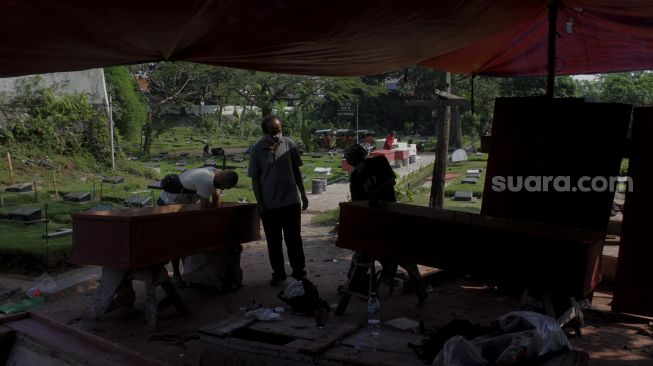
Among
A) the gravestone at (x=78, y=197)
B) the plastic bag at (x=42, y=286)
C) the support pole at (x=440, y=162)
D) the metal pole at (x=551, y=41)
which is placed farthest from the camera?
the gravestone at (x=78, y=197)

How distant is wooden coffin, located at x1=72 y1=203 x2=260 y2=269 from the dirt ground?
0.62 meters

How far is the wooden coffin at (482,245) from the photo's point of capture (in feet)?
12.7

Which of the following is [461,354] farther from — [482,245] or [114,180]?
[114,180]

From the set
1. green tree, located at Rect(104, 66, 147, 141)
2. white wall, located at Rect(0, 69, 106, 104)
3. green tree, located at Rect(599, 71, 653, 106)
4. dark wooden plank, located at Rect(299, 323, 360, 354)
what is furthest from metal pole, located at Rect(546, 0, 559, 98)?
green tree, located at Rect(599, 71, 653, 106)

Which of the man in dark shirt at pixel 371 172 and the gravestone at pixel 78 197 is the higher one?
the man in dark shirt at pixel 371 172

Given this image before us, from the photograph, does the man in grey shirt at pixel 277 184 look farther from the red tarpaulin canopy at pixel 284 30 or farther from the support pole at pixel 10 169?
the support pole at pixel 10 169

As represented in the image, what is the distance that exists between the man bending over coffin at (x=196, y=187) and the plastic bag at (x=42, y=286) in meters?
1.28

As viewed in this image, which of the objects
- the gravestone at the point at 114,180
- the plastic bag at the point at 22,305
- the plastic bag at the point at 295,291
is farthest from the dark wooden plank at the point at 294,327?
the gravestone at the point at 114,180

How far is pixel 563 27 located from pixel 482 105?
85.0 feet

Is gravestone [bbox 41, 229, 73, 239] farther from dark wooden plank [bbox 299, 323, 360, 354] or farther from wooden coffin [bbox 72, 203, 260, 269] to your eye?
dark wooden plank [bbox 299, 323, 360, 354]

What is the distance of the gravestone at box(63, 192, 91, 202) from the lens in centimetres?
1127

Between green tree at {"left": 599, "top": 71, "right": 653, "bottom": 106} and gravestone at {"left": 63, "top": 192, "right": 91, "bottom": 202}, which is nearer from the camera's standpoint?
gravestone at {"left": 63, "top": 192, "right": 91, "bottom": 202}

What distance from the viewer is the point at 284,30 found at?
4.00 meters

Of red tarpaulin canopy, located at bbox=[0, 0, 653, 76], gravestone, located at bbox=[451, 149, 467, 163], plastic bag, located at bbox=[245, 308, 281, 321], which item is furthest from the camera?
gravestone, located at bbox=[451, 149, 467, 163]
